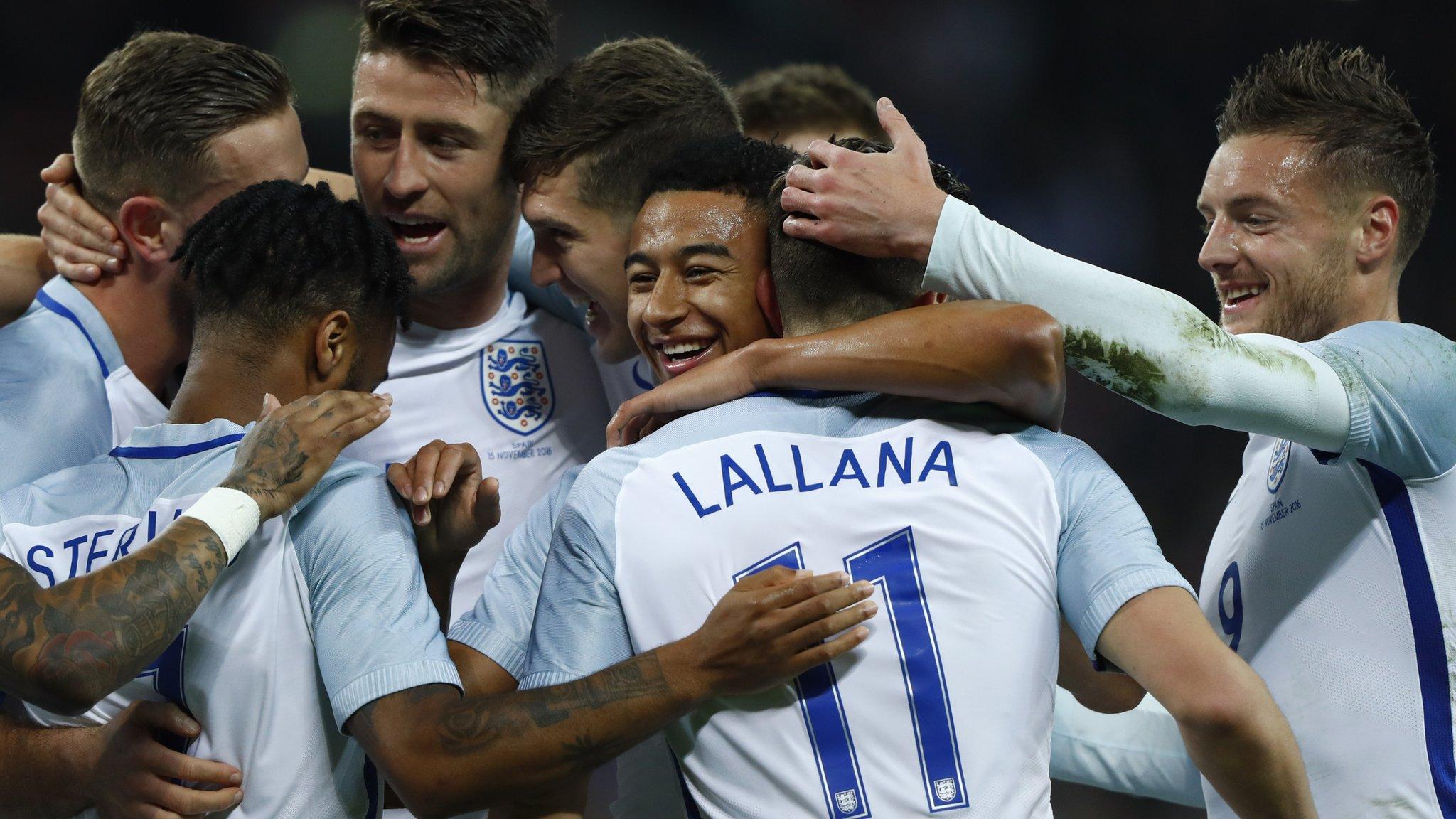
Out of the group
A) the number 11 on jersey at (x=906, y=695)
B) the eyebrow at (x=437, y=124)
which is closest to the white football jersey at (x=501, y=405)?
the eyebrow at (x=437, y=124)

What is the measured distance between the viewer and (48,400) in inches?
115

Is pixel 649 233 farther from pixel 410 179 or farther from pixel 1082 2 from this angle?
pixel 1082 2

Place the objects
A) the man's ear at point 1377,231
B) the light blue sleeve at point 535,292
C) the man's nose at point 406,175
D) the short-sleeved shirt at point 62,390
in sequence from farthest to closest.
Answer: the light blue sleeve at point 535,292
the man's nose at point 406,175
the man's ear at point 1377,231
the short-sleeved shirt at point 62,390

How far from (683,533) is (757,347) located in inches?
17.4

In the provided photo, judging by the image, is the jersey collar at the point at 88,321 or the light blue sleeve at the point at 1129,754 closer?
the jersey collar at the point at 88,321

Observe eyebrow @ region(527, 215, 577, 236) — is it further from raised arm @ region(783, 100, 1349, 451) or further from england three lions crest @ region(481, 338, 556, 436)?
raised arm @ region(783, 100, 1349, 451)

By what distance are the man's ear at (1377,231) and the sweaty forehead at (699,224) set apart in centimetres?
167

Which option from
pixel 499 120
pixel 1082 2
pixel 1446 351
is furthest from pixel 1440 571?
pixel 1082 2

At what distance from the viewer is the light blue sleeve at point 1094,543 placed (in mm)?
2229

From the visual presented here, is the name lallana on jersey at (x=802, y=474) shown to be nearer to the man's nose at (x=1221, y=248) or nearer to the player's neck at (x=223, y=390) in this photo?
the player's neck at (x=223, y=390)

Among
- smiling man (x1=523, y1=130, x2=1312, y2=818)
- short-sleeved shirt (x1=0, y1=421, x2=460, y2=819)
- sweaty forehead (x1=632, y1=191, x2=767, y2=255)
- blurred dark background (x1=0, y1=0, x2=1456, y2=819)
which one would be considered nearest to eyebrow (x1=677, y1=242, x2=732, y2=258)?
sweaty forehead (x1=632, y1=191, x2=767, y2=255)

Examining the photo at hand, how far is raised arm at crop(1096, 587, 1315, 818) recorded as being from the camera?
211cm

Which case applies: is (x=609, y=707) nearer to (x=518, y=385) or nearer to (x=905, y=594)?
(x=905, y=594)

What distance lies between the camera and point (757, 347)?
2490 mm
